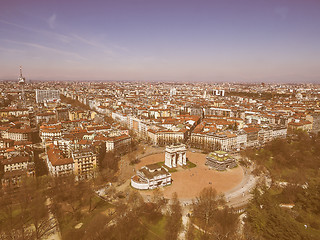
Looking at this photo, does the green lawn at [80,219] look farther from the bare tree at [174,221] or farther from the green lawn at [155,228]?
the bare tree at [174,221]

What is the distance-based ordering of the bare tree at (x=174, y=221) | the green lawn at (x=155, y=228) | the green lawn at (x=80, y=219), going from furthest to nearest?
1. the green lawn at (x=80, y=219)
2. the green lawn at (x=155, y=228)
3. the bare tree at (x=174, y=221)

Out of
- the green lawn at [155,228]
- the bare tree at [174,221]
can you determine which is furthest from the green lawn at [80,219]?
the bare tree at [174,221]

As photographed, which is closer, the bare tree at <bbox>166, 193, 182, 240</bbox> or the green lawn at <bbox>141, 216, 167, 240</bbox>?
the bare tree at <bbox>166, 193, 182, 240</bbox>

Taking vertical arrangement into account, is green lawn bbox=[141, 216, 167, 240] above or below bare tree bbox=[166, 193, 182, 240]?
below

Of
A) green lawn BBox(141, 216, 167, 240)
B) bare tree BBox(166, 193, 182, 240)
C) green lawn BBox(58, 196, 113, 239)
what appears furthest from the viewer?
green lawn BBox(58, 196, 113, 239)

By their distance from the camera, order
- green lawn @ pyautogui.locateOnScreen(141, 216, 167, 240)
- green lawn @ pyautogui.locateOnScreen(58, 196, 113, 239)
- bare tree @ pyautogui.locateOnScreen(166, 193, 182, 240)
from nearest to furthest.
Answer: bare tree @ pyautogui.locateOnScreen(166, 193, 182, 240) < green lawn @ pyautogui.locateOnScreen(141, 216, 167, 240) < green lawn @ pyautogui.locateOnScreen(58, 196, 113, 239)

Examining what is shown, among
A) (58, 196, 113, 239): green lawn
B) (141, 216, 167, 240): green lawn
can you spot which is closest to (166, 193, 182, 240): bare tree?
(141, 216, 167, 240): green lawn

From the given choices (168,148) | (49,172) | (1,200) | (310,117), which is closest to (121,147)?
(168,148)

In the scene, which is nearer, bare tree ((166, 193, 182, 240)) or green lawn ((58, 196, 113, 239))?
bare tree ((166, 193, 182, 240))

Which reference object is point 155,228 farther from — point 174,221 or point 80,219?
point 80,219

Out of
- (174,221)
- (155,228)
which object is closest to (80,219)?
(155,228)

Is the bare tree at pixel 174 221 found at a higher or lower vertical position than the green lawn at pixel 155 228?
higher

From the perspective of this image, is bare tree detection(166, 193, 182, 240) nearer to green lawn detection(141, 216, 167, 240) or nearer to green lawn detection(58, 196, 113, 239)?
green lawn detection(141, 216, 167, 240)
